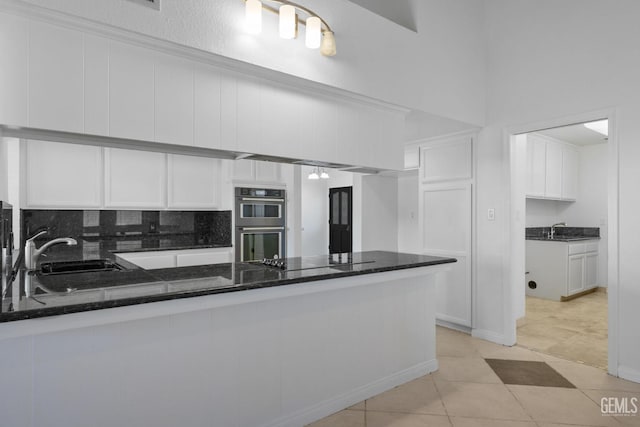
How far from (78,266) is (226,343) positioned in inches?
58.2

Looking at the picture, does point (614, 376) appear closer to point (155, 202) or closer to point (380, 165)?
point (380, 165)

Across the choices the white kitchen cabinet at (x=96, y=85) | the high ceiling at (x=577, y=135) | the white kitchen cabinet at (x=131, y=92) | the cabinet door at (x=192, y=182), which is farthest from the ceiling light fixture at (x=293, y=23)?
the high ceiling at (x=577, y=135)

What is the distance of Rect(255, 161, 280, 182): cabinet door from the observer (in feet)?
15.9

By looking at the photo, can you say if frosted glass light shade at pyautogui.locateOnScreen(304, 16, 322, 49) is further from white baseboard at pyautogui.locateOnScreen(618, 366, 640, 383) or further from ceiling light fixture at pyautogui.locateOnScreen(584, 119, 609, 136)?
ceiling light fixture at pyautogui.locateOnScreen(584, 119, 609, 136)

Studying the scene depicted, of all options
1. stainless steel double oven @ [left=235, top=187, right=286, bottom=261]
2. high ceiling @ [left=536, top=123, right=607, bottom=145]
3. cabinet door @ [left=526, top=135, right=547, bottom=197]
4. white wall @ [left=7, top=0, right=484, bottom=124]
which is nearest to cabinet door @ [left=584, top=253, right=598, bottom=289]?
cabinet door @ [left=526, top=135, right=547, bottom=197]

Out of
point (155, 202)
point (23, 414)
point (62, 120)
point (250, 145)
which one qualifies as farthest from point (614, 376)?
point (155, 202)

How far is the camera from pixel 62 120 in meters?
1.68

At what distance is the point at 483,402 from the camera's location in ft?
8.01

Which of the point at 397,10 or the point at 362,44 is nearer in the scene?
the point at 362,44

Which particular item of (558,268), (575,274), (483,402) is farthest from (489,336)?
(575,274)

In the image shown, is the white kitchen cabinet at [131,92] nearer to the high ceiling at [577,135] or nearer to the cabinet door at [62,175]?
the cabinet door at [62,175]

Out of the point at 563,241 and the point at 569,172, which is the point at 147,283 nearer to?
the point at 563,241

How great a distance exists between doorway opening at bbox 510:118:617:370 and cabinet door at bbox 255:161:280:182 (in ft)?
9.02

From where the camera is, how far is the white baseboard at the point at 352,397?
2.12 metres
